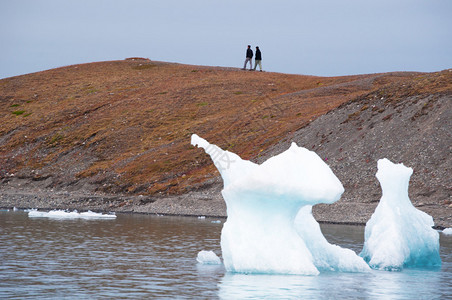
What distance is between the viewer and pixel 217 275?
19406mm

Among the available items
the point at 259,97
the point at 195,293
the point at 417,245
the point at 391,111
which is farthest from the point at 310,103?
the point at 195,293

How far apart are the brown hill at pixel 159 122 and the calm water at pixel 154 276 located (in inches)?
727

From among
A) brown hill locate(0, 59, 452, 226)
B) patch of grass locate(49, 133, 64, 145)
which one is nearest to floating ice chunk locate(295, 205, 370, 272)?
brown hill locate(0, 59, 452, 226)

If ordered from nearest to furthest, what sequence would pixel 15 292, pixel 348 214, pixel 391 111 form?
pixel 15 292 < pixel 348 214 < pixel 391 111

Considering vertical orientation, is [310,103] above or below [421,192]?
above

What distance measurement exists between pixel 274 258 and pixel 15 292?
7379 millimetres

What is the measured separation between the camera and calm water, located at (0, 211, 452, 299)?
53.9 feet

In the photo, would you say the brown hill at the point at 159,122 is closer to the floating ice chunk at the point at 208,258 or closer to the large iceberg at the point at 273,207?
the floating ice chunk at the point at 208,258

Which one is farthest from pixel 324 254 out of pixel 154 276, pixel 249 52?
pixel 249 52

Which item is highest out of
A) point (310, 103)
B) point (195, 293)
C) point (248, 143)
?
point (310, 103)

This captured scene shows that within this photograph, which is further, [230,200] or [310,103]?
[310,103]

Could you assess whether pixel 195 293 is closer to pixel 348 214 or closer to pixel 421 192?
pixel 348 214

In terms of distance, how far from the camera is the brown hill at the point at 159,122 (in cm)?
5559

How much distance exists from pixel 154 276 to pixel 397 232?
8.52 meters
